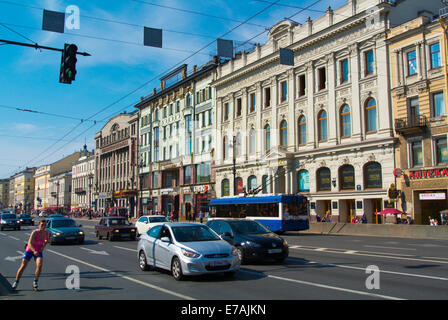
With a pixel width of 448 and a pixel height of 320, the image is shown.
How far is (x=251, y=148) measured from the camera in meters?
49.0

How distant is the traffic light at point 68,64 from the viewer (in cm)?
1397

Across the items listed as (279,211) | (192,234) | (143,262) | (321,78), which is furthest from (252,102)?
(192,234)

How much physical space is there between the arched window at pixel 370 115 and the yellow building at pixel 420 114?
2134mm

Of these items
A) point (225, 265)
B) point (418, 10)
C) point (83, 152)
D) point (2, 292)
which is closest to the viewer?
point (2, 292)

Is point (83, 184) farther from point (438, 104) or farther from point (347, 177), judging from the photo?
point (438, 104)

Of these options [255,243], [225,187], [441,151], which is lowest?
[255,243]

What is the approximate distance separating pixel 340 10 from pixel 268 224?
2081cm

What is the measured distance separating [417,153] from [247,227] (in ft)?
74.1

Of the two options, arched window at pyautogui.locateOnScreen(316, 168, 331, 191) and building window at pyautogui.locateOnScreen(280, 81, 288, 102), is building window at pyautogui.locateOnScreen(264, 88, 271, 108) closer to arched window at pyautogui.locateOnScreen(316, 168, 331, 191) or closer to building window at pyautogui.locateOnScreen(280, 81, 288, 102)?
building window at pyautogui.locateOnScreen(280, 81, 288, 102)

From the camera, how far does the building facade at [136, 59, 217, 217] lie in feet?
187

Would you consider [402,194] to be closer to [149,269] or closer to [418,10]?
[418,10]

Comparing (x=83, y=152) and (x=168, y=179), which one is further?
(x=83, y=152)

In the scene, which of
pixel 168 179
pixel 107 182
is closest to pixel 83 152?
pixel 107 182

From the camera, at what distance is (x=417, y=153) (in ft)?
106
